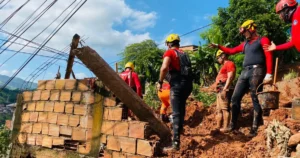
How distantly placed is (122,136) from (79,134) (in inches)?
38.5

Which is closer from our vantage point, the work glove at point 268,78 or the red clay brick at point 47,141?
the work glove at point 268,78

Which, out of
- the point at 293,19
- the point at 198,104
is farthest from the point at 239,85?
the point at 198,104

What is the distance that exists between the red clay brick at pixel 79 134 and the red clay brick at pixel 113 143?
57cm

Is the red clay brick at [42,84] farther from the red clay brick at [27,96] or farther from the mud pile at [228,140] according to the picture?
the mud pile at [228,140]

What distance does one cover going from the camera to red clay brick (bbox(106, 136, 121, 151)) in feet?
15.1

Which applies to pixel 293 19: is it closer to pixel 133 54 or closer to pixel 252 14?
pixel 252 14

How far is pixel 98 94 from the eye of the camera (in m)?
5.01

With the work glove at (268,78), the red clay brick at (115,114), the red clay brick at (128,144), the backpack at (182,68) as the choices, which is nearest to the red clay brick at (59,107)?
the red clay brick at (115,114)

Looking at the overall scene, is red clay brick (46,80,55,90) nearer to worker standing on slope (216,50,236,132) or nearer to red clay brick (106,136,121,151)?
red clay brick (106,136,121,151)

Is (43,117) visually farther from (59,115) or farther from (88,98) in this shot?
(88,98)

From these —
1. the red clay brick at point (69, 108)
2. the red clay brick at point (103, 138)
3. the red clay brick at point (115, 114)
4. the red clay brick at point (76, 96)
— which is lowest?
the red clay brick at point (103, 138)

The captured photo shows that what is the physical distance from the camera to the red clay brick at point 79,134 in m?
5.09

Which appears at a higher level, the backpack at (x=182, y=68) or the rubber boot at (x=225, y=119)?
the backpack at (x=182, y=68)

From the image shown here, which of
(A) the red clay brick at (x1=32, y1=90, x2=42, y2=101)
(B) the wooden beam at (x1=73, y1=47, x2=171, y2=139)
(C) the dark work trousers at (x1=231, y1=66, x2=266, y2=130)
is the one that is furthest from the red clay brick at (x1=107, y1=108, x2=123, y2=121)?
(A) the red clay brick at (x1=32, y1=90, x2=42, y2=101)
